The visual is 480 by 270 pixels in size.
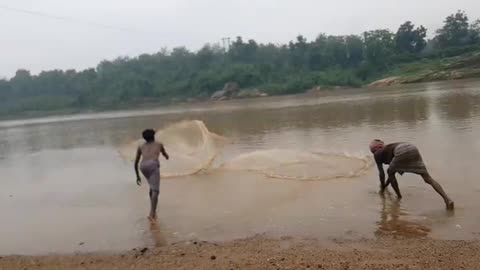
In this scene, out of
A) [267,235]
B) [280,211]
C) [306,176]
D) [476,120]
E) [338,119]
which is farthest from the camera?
[338,119]

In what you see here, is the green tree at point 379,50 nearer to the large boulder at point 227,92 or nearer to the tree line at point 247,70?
the tree line at point 247,70

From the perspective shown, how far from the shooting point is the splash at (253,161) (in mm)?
10375

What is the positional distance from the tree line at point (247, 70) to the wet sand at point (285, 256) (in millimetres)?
73328

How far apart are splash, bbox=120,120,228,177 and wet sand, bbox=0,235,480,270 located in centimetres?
524

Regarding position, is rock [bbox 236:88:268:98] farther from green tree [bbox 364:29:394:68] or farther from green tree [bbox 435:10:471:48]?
green tree [bbox 435:10:471:48]

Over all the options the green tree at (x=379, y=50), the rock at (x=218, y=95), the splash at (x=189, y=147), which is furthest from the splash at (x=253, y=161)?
the green tree at (x=379, y=50)

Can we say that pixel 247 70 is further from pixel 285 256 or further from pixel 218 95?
pixel 285 256

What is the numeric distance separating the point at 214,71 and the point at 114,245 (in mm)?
88830

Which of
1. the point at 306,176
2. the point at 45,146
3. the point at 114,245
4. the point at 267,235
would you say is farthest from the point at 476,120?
the point at 45,146

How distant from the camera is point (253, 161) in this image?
11664 millimetres

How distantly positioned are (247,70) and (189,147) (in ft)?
250

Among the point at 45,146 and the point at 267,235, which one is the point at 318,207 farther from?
the point at 45,146

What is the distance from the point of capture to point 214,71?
9456 centimetres

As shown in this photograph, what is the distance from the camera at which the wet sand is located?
199 inches
